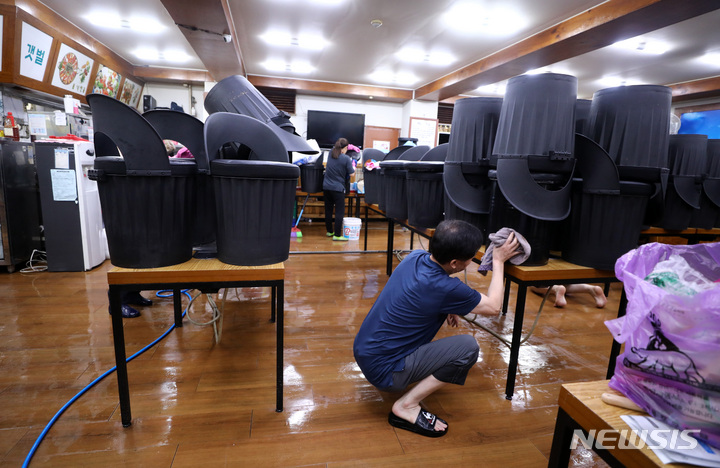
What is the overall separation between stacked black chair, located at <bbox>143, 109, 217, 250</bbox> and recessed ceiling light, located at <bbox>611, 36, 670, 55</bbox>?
568 cm

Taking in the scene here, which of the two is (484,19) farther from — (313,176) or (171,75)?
(171,75)

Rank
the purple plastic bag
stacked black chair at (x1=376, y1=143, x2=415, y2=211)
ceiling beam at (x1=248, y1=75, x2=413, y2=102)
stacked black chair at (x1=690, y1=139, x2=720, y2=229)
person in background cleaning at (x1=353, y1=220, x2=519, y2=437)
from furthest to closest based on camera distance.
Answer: ceiling beam at (x1=248, y1=75, x2=413, y2=102) → stacked black chair at (x1=376, y1=143, x2=415, y2=211) → stacked black chair at (x1=690, y1=139, x2=720, y2=229) → person in background cleaning at (x1=353, y1=220, x2=519, y2=437) → the purple plastic bag

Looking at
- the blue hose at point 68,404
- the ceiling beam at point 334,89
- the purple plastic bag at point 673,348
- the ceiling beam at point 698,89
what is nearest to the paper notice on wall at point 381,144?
the ceiling beam at point 334,89

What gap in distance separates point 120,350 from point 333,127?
799cm

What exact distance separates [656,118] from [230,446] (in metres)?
2.09

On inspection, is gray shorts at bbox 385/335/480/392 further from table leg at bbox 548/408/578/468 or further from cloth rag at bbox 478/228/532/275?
table leg at bbox 548/408/578/468

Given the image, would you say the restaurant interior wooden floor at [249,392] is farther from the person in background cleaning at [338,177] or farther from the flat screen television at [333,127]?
the flat screen television at [333,127]

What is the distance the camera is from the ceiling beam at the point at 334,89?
7.96 meters

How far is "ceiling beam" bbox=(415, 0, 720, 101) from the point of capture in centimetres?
345

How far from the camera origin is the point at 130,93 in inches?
285

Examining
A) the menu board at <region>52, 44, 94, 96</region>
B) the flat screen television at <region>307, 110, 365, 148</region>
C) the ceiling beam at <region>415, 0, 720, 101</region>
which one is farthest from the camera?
the flat screen television at <region>307, 110, 365, 148</region>

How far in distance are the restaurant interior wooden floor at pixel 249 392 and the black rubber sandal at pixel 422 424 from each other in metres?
0.03

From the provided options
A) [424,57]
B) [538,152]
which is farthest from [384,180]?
[424,57]

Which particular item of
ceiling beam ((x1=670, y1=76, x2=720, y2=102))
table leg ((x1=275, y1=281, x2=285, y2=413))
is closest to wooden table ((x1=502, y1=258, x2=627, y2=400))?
table leg ((x1=275, y1=281, x2=285, y2=413))
